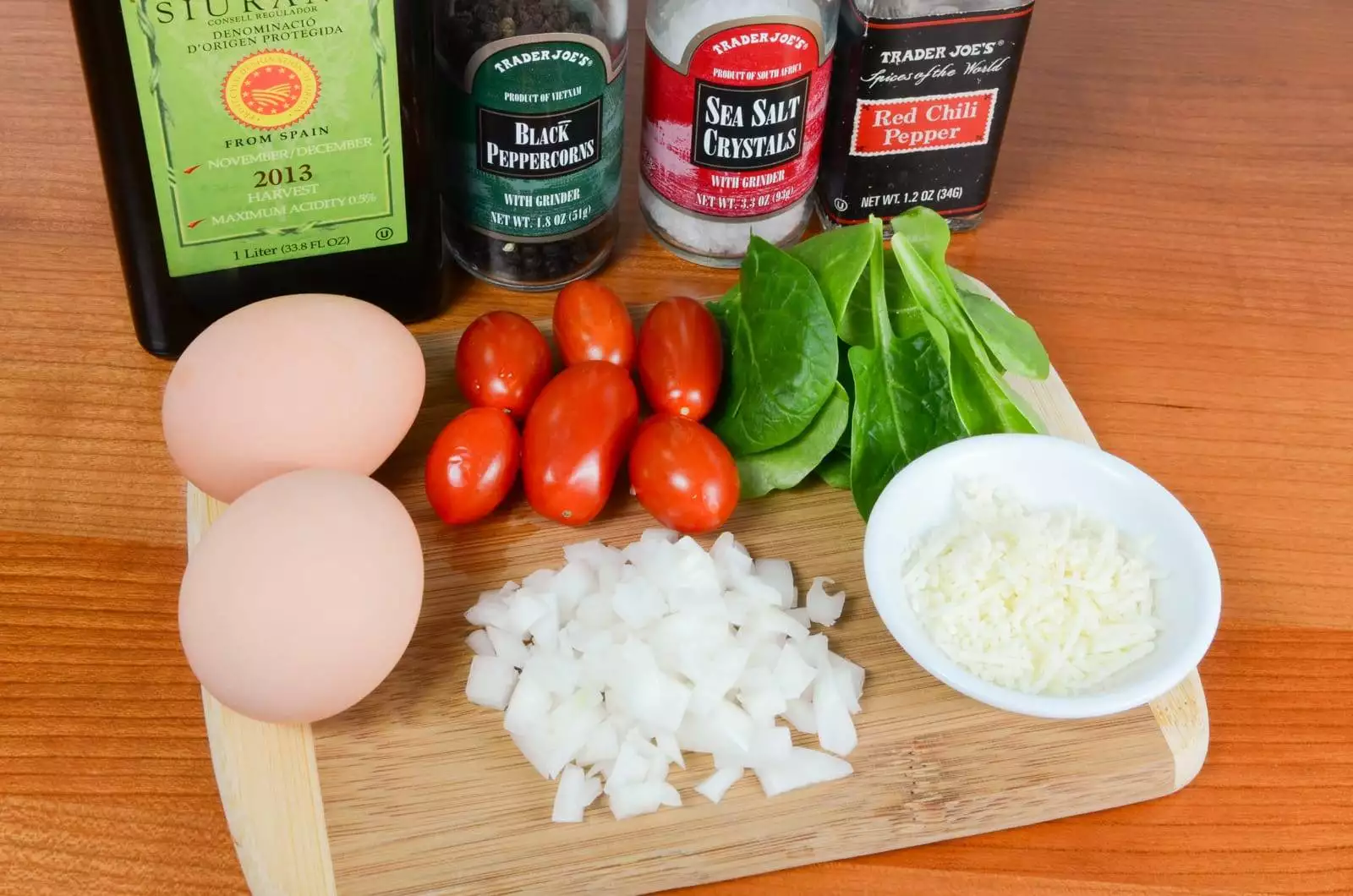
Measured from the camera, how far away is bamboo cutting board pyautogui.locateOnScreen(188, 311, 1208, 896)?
83cm

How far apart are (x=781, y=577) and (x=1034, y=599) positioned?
0.19 m

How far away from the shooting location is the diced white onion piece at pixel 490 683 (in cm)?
91

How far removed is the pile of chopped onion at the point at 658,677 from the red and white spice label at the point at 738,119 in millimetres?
385

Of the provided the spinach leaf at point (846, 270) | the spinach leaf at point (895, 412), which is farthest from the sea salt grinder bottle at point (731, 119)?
the spinach leaf at point (895, 412)

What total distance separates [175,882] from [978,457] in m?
0.61

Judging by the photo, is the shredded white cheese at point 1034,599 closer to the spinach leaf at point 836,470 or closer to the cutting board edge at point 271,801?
the spinach leaf at point 836,470

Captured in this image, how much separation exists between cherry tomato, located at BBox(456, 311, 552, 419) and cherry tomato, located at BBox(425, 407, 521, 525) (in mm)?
47

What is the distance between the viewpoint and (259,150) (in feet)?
3.38

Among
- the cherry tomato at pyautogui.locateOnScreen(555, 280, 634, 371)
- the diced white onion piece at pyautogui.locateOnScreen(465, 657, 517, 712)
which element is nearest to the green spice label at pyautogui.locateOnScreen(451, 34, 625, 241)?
the cherry tomato at pyautogui.locateOnScreen(555, 280, 634, 371)

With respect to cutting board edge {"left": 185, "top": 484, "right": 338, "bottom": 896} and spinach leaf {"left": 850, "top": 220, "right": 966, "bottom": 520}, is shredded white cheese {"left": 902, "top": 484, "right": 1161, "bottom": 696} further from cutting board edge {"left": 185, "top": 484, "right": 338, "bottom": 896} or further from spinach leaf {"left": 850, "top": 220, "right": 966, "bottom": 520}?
cutting board edge {"left": 185, "top": 484, "right": 338, "bottom": 896}

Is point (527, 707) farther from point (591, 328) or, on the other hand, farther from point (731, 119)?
point (731, 119)

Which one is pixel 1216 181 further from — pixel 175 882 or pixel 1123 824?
pixel 175 882

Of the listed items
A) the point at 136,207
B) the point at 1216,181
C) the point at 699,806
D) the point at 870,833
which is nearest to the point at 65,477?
the point at 136,207

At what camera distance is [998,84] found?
1225mm
